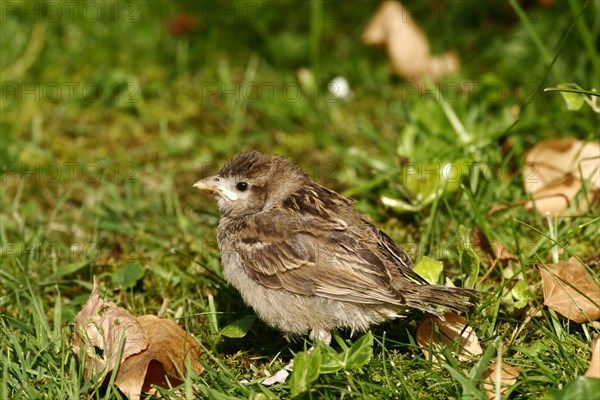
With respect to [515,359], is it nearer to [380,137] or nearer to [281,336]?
[281,336]

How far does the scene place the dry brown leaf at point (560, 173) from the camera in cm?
509

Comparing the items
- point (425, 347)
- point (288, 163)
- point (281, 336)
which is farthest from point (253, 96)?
point (425, 347)

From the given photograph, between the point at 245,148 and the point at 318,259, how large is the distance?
2530mm

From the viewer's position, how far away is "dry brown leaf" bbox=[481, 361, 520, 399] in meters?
3.52

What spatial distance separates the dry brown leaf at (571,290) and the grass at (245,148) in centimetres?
9

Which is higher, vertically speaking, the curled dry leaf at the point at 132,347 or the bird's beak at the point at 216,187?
the bird's beak at the point at 216,187

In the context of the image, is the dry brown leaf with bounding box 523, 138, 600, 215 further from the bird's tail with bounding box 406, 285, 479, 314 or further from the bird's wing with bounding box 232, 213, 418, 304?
the bird's tail with bounding box 406, 285, 479, 314

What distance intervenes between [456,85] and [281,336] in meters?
3.35

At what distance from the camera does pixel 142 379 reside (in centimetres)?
378

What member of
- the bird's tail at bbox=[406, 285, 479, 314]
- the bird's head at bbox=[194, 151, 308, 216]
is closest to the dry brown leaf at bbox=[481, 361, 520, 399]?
the bird's tail at bbox=[406, 285, 479, 314]

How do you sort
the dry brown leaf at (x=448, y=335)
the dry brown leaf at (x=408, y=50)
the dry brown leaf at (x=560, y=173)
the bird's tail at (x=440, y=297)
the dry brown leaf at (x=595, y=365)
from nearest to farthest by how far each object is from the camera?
1. the dry brown leaf at (x=595, y=365)
2. the bird's tail at (x=440, y=297)
3. the dry brown leaf at (x=448, y=335)
4. the dry brown leaf at (x=560, y=173)
5. the dry brown leaf at (x=408, y=50)

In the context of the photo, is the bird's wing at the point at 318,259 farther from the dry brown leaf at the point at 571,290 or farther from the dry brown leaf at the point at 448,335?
the dry brown leaf at the point at 571,290

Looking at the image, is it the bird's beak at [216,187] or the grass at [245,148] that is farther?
the bird's beak at [216,187]

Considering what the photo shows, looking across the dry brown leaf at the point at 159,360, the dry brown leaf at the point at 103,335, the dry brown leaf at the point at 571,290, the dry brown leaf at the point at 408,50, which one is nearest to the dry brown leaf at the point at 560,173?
the dry brown leaf at the point at 571,290
